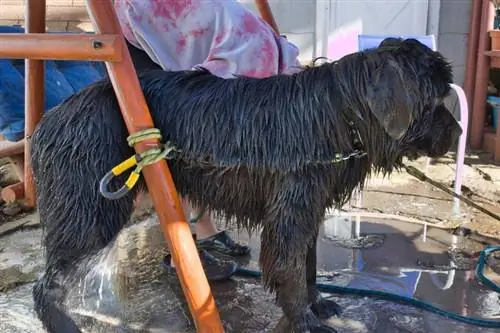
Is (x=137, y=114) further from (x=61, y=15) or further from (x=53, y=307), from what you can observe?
(x=61, y=15)

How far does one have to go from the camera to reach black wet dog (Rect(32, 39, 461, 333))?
2.39 metres

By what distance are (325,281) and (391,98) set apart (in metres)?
1.35

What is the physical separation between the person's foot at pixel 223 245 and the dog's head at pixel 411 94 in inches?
57.3

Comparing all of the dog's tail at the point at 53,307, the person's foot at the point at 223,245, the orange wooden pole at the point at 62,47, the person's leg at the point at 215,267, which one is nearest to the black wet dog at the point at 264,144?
the dog's tail at the point at 53,307

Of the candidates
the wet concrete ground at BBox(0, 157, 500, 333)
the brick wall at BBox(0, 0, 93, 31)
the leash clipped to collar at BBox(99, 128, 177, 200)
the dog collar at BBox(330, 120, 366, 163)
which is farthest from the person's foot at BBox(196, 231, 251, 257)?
the brick wall at BBox(0, 0, 93, 31)

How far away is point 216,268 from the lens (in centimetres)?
336

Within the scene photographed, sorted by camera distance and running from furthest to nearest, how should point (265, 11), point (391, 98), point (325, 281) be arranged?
Result: point (265, 11), point (325, 281), point (391, 98)

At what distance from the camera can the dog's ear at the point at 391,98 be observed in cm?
229

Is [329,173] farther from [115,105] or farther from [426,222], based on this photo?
[426,222]

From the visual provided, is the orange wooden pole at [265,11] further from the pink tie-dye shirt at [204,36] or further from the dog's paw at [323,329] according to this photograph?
the dog's paw at [323,329]

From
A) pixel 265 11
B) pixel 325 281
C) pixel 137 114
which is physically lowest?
pixel 325 281

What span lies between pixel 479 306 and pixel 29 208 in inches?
118

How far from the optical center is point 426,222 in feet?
13.4

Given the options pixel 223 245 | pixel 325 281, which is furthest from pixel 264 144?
pixel 223 245
